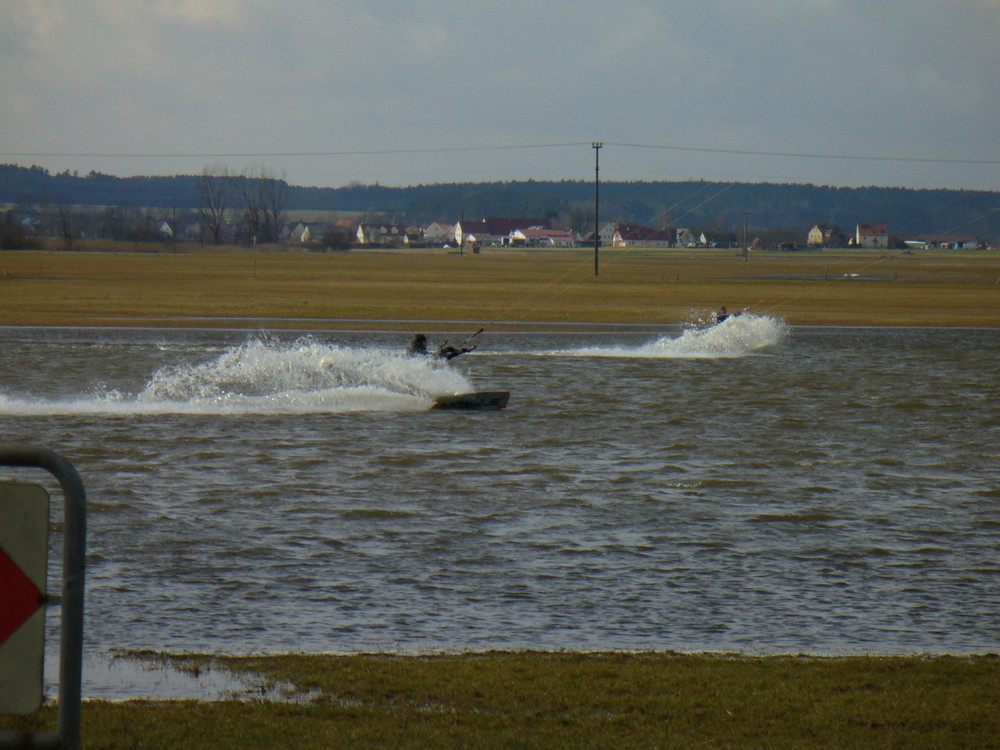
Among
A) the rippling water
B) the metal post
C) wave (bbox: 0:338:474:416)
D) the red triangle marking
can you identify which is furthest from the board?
the red triangle marking

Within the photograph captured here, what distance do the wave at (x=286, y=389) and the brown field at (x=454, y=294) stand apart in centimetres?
1449

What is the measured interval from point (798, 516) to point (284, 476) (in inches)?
286

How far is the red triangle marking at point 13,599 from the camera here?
4.74 m

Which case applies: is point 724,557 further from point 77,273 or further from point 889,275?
point 889,275

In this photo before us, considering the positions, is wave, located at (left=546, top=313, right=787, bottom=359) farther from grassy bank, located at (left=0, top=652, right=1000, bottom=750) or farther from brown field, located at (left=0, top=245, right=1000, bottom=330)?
grassy bank, located at (left=0, top=652, right=1000, bottom=750)

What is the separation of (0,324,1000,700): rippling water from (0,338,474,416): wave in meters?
0.08

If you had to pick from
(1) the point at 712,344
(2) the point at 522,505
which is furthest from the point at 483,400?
(1) the point at 712,344

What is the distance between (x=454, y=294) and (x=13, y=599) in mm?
63955

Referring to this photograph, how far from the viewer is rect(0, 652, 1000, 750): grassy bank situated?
271 inches

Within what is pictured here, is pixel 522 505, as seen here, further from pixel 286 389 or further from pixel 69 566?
pixel 286 389

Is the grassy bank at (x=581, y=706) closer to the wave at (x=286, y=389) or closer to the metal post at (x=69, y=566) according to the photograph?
the metal post at (x=69, y=566)

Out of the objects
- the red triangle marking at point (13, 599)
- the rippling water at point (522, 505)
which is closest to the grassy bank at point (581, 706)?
the rippling water at point (522, 505)

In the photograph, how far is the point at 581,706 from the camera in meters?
7.70

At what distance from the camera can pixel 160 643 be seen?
32.0 feet
